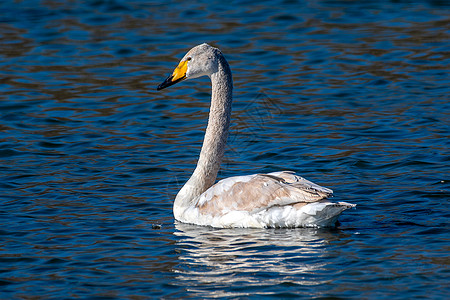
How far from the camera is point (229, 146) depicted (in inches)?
508

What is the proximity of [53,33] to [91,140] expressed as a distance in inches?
282

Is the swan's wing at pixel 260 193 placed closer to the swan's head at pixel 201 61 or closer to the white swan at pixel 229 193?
the white swan at pixel 229 193

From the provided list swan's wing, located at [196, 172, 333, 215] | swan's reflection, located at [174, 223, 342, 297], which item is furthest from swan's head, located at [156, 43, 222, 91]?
swan's reflection, located at [174, 223, 342, 297]

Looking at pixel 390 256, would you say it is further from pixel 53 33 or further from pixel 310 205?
pixel 53 33

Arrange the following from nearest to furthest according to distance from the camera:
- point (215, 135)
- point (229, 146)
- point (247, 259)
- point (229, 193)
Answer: point (247, 259) < point (229, 193) < point (215, 135) < point (229, 146)

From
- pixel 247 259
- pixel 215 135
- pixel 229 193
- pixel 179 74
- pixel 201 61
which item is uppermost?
pixel 201 61

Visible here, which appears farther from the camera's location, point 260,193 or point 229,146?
point 229,146

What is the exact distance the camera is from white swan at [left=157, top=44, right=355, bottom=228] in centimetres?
870

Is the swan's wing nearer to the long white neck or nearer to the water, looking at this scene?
the water

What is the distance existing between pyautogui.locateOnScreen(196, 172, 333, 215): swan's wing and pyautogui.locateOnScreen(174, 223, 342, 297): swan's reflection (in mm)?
260

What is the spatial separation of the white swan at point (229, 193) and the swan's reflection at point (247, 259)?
135mm

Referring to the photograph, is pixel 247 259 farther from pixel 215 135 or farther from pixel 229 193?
pixel 215 135

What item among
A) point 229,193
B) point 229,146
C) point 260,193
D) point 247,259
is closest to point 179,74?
point 229,193

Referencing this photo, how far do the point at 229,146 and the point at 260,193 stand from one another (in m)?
4.00
